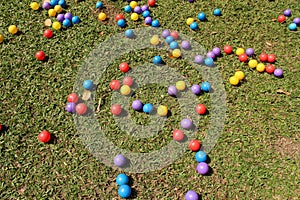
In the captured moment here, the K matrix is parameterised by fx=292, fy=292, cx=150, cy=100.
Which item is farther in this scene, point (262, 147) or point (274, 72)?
point (274, 72)

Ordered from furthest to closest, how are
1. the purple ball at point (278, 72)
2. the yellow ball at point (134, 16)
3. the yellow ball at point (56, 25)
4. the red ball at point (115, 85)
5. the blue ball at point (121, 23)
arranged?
1. the yellow ball at point (134, 16)
2. the blue ball at point (121, 23)
3. the yellow ball at point (56, 25)
4. the purple ball at point (278, 72)
5. the red ball at point (115, 85)

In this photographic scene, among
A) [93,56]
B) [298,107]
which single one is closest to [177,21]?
[93,56]

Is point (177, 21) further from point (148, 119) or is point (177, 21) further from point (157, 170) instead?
point (157, 170)

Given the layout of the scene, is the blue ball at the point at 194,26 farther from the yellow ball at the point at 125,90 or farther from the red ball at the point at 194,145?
the red ball at the point at 194,145

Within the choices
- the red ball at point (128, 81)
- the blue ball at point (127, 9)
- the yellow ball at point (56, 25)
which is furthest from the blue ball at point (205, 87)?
the yellow ball at point (56, 25)

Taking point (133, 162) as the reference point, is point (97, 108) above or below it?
above

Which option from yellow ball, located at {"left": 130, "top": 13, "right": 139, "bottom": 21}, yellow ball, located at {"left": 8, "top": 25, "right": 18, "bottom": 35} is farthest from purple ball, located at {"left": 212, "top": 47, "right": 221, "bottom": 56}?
yellow ball, located at {"left": 8, "top": 25, "right": 18, "bottom": 35}

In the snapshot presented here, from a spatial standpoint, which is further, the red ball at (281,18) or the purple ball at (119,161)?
the red ball at (281,18)
